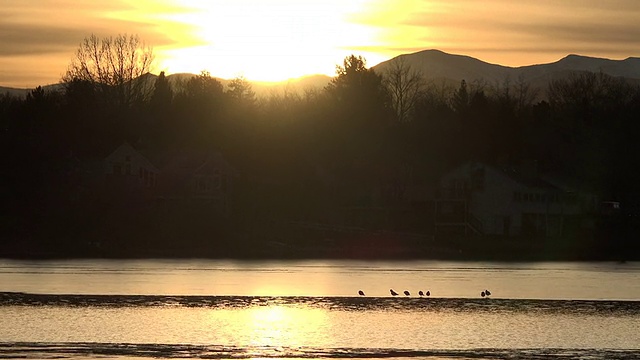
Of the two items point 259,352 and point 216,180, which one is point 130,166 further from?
point 259,352

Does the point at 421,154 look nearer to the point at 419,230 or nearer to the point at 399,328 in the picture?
the point at 419,230

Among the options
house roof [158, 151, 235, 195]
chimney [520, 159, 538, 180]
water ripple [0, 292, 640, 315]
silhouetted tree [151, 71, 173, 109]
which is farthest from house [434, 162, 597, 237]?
water ripple [0, 292, 640, 315]

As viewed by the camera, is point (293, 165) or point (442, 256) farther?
point (293, 165)

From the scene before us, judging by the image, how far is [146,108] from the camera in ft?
524

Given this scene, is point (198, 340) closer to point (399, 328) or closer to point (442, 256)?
point (399, 328)

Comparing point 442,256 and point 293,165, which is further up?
point 293,165

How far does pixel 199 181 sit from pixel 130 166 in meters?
6.79

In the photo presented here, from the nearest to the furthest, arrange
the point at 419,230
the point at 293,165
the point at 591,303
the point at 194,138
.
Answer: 1. the point at 591,303
2. the point at 419,230
3. the point at 293,165
4. the point at 194,138

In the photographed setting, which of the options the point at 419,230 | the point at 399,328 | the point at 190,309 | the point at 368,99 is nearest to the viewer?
the point at 399,328

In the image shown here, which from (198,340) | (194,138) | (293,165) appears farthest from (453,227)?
(198,340)

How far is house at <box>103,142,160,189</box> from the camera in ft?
422

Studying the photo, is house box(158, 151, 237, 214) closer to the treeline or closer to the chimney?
the treeline

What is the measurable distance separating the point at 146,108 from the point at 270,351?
A: 111485 mm

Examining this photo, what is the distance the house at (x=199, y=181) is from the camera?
12800 cm
